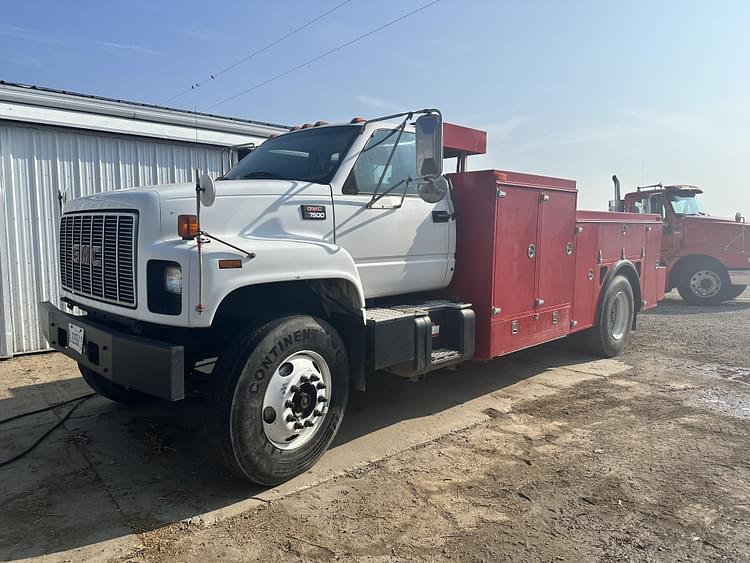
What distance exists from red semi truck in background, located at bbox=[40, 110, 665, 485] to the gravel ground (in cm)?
52

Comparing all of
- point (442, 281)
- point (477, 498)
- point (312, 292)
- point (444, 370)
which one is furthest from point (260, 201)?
point (444, 370)

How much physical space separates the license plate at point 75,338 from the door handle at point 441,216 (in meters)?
2.90

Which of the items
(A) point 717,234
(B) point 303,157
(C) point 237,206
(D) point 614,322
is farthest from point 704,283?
(C) point 237,206

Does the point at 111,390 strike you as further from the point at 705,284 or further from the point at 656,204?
the point at 656,204

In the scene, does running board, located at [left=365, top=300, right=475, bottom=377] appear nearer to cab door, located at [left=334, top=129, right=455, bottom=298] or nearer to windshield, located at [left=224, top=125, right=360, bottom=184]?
cab door, located at [left=334, top=129, right=455, bottom=298]

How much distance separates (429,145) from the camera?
407 centimetres

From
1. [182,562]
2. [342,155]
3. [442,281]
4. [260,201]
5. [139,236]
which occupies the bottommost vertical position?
[182,562]

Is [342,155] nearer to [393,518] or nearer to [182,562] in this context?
[393,518]

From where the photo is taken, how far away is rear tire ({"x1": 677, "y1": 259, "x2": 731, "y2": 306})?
12429 mm

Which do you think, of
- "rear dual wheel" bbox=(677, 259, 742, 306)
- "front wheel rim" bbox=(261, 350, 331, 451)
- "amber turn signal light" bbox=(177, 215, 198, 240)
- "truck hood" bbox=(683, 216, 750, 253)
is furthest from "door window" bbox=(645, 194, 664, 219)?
"amber turn signal light" bbox=(177, 215, 198, 240)

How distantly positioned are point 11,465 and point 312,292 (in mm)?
2406

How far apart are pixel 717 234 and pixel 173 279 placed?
42.2 ft

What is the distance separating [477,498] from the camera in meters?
3.50

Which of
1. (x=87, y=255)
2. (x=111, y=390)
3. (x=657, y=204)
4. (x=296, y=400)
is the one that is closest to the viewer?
(x=296, y=400)
